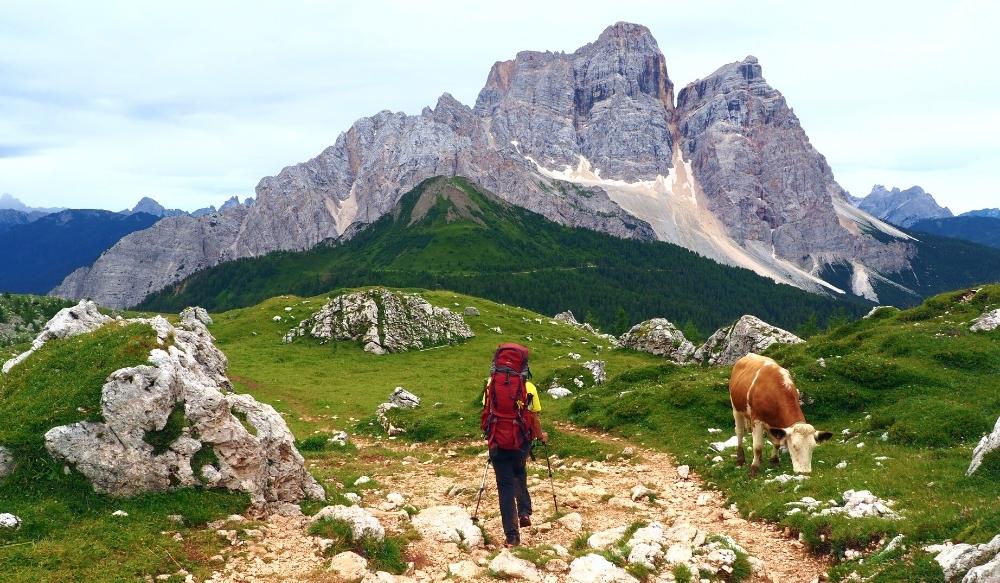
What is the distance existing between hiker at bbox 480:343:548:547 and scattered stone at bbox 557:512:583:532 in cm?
110

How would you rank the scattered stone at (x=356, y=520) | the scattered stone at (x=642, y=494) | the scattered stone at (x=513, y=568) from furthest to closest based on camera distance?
the scattered stone at (x=642, y=494)
the scattered stone at (x=356, y=520)
the scattered stone at (x=513, y=568)

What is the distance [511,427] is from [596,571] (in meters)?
3.94

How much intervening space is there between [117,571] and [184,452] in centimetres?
413

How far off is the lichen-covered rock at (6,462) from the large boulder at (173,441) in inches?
28.5

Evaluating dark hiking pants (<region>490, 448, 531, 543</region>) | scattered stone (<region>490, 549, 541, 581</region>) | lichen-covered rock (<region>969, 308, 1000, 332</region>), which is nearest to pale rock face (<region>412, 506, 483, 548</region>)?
dark hiking pants (<region>490, 448, 531, 543</region>)

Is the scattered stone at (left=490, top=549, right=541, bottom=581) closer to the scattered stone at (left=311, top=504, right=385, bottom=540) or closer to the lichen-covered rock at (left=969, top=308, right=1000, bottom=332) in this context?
the scattered stone at (left=311, top=504, right=385, bottom=540)

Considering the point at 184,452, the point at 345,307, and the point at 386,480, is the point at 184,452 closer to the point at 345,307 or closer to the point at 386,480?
the point at 386,480

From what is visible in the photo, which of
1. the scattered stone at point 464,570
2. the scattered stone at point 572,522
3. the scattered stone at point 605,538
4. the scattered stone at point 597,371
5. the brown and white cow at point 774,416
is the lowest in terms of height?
the scattered stone at point 597,371

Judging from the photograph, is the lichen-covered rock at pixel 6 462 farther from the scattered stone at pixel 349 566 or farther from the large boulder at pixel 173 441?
the scattered stone at pixel 349 566

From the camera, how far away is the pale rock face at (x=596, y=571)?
11055 millimetres

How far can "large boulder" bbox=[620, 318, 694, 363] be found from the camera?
63.9 m

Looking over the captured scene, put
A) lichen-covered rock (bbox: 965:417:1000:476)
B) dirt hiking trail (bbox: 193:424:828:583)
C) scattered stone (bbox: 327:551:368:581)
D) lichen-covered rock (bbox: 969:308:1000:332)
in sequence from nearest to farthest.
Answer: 1. scattered stone (bbox: 327:551:368:581)
2. dirt hiking trail (bbox: 193:424:828:583)
3. lichen-covered rock (bbox: 965:417:1000:476)
4. lichen-covered rock (bbox: 969:308:1000:332)

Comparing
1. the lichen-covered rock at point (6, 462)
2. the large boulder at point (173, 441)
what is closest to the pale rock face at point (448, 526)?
the large boulder at point (173, 441)

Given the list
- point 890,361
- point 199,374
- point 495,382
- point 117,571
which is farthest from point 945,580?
point 890,361
